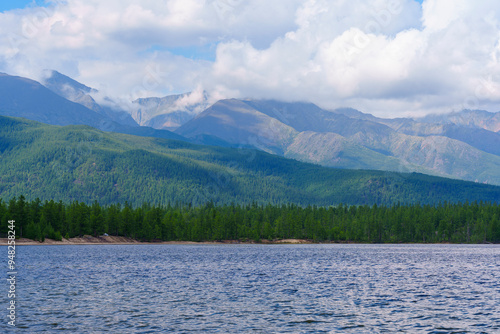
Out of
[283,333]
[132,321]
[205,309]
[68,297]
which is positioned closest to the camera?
[283,333]

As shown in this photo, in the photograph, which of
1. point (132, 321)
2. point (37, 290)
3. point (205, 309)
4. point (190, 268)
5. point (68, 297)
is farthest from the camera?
point (190, 268)

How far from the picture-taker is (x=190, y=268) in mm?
110125

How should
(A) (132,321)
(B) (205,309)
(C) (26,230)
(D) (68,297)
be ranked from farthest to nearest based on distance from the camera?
(C) (26,230) → (D) (68,297) → (B) (205,309) → (A) (132,321)

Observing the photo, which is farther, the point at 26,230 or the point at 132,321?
the point at 26,230

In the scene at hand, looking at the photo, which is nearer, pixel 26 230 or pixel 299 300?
pixel 299 300

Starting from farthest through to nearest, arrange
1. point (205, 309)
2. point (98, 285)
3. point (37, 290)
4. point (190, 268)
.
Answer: point (190, 268), point (98, 285), point (37, 290), point (205, 309)

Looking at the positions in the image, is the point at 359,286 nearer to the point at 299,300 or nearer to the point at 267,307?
the point at 299,300

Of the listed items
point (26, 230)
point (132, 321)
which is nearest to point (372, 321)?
point (132, 321)

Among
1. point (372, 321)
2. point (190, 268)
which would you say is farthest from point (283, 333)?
point (190, 268)

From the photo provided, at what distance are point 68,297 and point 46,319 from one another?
13979 mm

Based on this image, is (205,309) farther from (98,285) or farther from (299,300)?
(98,285)

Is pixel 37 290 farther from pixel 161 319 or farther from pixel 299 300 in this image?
pixel 299 300

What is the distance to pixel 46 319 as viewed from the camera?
168ft

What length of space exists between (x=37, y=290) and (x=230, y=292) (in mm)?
25722
